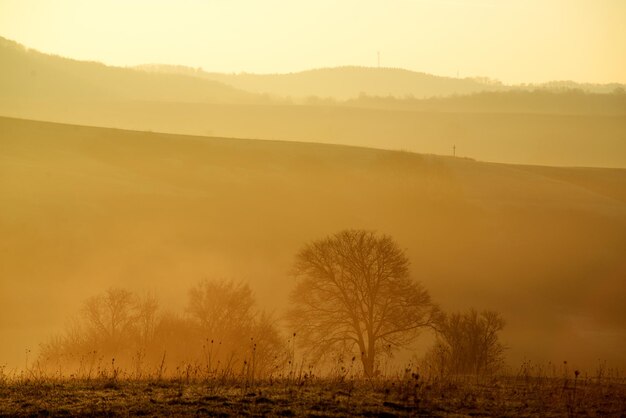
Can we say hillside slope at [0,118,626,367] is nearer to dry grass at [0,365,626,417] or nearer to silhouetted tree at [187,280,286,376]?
silhouetted tree at [187,280,286,376]

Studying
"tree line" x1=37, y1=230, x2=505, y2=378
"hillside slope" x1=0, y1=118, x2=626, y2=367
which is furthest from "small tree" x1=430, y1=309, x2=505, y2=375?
"hillside slope" x1=0, y1=118, x2=626, y2=367

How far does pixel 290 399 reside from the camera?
15.8 metres

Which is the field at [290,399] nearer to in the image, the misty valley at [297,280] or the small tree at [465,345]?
the misty valley at [297,280]

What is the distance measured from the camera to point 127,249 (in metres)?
76.2

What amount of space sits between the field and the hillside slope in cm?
3499

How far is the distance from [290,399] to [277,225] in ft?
241

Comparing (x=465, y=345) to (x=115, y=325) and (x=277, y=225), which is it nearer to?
(x=115, y=325)

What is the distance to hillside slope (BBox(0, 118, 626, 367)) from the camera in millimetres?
65188

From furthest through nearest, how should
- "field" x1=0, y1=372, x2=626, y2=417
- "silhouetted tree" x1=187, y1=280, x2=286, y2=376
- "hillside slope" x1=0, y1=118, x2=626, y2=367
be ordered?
"hillside slope" x1=0, y1=118, x2=626, y2=367 → "silhouetted tree" x1=187, y1=280, x2=286, y2=376 → "field" x1=0, y1=372, x2=626, y2=417

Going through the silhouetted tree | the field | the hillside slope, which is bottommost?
the field

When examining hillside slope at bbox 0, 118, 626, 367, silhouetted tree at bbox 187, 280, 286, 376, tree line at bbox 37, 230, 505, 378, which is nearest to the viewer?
silhouetted tree at bbox 187, 280, 286, 376

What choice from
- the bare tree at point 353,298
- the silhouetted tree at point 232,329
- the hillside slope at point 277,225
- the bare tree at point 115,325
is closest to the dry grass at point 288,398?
the silhouetted tree at point 232,329

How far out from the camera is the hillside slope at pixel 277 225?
6519 centimetres

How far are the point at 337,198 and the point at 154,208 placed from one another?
928 inches
